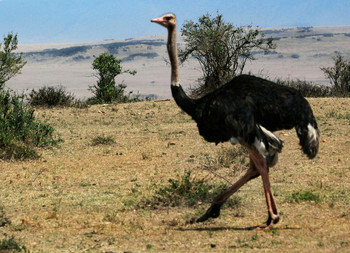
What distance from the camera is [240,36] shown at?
862 inches

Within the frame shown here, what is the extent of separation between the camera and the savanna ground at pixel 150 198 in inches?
215

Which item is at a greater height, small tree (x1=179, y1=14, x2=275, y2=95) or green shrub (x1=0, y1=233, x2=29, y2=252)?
small tree (x1=179, y1=14, x2=275, y2=95)

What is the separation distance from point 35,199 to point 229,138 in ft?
8.41

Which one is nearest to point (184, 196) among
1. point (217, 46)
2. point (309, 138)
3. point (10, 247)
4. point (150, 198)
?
point (150, 198)

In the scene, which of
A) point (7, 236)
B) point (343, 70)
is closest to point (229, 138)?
point (7, 236)

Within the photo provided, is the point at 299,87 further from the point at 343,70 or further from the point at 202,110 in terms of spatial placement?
the point at 202,110

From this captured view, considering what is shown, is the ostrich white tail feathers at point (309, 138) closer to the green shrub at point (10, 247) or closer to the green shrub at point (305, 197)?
the green shrub at point (305, 197)

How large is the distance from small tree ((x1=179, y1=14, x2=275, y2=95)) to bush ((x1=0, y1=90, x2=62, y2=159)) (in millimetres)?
10489

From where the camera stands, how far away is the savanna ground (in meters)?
5.47

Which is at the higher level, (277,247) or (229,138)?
(229,138)

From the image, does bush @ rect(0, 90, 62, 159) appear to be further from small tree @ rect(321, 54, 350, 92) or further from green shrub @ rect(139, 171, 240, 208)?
small tree @ rect(321, 54, 350, 92)

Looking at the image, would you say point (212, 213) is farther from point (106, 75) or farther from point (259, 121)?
point (106, 75)

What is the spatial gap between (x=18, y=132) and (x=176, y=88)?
181 inches

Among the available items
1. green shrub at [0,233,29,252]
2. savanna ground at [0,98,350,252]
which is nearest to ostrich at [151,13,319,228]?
savanna ground at [0,98,350,252]
